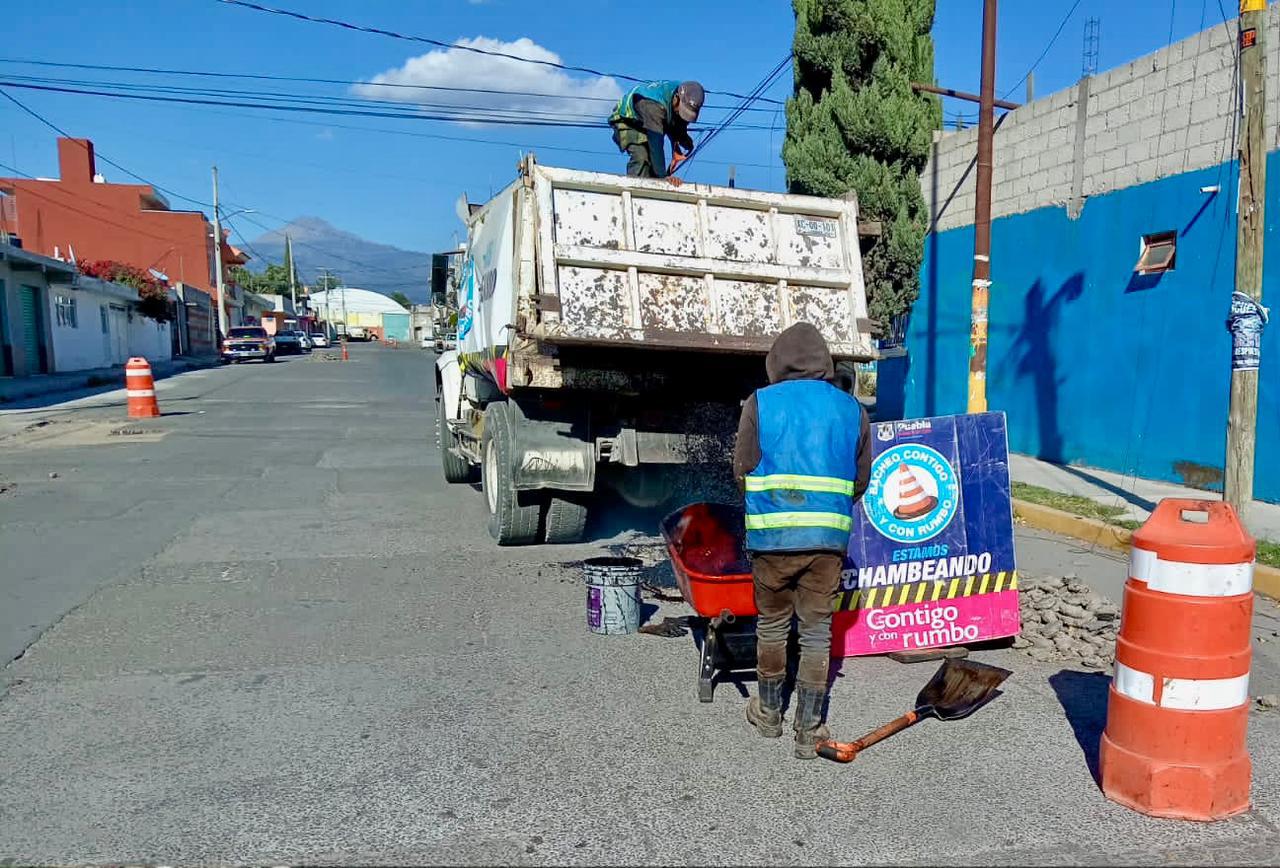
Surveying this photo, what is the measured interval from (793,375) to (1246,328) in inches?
181

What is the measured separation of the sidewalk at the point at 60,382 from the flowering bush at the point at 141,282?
201 inches

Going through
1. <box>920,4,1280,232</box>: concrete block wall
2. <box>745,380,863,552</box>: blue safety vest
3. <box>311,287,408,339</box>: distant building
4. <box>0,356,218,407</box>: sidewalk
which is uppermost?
<box>311,287,408,339</box>: distant building

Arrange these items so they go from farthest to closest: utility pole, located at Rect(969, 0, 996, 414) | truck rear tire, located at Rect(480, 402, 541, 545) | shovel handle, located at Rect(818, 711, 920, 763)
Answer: utility pole, located at Rect(969, 0, 996, 414)
truck rear tire, located at Rect(480, 402, 541, 545)
shovel handle, located at Rect(818, 711, 920, 763)

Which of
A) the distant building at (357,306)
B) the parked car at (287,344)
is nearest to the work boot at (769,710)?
the parked car at (287,344)

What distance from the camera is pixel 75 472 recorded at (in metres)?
11.2

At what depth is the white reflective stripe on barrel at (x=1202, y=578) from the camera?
3.30 meters

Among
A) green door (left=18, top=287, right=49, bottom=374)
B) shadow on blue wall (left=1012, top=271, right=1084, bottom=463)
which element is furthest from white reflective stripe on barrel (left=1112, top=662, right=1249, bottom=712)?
green door (left=18, top=287, right=49, bottom=374)

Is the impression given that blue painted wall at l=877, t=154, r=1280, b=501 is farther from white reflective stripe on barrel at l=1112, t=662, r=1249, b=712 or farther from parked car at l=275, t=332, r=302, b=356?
parked car at l=275, t=332, r=302, b=356

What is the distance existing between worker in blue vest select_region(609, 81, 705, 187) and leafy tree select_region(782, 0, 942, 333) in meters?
6.88

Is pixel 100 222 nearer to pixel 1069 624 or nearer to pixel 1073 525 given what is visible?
pixel 1073 525

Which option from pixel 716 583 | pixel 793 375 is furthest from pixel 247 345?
pixel 793 375

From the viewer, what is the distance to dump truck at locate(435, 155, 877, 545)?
6379 mm

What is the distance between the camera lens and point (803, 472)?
12.6 feet

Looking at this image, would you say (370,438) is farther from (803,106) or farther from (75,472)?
(803,106)
